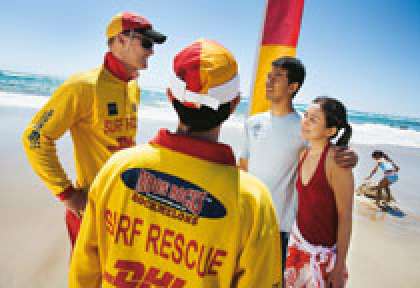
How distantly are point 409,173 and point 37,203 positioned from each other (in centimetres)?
1100

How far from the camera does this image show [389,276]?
3.79 metres

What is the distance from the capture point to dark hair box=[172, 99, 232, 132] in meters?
0.94

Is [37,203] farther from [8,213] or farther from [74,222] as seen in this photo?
[74,222]

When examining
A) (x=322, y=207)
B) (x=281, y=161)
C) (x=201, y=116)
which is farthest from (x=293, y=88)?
(x=201, y=116)

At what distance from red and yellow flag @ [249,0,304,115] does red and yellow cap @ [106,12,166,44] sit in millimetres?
1177

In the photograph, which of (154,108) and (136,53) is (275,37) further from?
(154,108)

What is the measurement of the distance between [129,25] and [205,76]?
1.08 metres

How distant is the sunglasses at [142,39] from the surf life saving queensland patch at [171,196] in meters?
1.11

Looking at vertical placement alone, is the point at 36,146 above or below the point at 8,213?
above

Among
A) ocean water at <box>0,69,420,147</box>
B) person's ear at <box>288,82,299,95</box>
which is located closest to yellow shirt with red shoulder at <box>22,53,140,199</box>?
person's ear at <box>288,82,299,95</box>

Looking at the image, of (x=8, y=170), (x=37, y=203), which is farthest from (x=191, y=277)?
(x=8, y=170)

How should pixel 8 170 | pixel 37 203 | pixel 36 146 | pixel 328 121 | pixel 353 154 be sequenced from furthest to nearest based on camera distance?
1. pixel 8 170
2. pixel 37 203
3. pixel 328 121
4. pixel 353 154
5. pixel 36 146

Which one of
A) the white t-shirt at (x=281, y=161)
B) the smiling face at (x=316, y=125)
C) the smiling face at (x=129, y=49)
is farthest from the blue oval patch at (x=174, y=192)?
the white t-shirt at (x=281, y=161)

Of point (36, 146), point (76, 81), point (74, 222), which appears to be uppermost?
point (76, 81)
